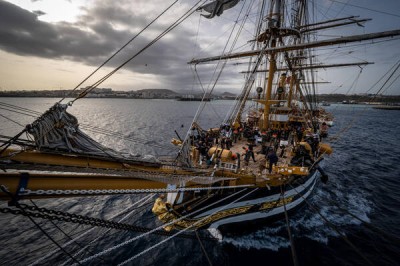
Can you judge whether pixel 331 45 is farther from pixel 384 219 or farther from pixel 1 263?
pixel 1 263

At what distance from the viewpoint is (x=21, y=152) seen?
431 centimetres

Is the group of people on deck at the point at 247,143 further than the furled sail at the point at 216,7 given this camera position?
Yes

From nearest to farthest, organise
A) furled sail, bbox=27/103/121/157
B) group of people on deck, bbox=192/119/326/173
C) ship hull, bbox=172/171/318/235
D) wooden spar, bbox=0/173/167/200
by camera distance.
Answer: wooden spar, bbox=0/173/167/200
furled sail, bbox=27/103/121/157
ship hull, bbox=172/171/318/235
group of people on deck, bbox=192/119/326/173

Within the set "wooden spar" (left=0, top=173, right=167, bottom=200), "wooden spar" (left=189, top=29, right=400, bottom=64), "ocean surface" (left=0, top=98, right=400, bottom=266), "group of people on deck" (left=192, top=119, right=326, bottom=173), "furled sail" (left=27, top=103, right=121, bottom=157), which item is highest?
"wooden spar" (left=189, top=29, right=400, bottom=64)

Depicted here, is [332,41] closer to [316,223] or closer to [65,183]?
[316,223]

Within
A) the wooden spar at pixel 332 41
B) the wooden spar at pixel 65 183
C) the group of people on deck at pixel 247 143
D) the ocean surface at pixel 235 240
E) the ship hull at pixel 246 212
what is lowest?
the ocean surface at pixel 235 240

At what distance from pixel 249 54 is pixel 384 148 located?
36.0 metres

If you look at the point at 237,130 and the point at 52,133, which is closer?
the point at 52,133


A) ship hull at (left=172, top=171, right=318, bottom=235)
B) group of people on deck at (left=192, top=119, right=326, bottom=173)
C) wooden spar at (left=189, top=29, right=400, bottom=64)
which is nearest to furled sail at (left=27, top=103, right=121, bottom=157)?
ship hull at (left=172, top=171, right=318, bottom=235)

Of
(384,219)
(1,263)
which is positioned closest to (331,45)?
(384,219)

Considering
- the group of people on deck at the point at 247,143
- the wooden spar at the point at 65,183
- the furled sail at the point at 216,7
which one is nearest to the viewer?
the wooden spar at the point at 65,183

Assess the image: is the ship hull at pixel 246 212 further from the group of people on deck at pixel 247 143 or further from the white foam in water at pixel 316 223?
the group of people on deck at pixel 247 143

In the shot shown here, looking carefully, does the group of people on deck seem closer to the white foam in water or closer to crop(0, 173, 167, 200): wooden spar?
the white foam in water

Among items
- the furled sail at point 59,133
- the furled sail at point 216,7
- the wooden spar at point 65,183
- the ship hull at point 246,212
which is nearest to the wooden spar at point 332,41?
the furled sail at point 216,7
